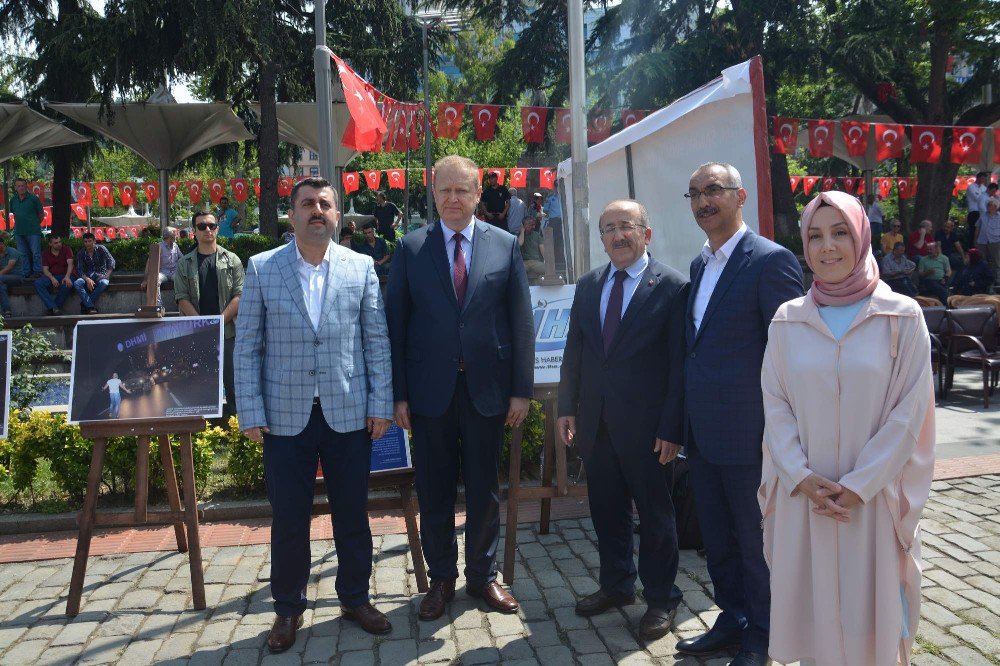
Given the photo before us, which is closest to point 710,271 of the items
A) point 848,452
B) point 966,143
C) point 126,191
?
point 848,452

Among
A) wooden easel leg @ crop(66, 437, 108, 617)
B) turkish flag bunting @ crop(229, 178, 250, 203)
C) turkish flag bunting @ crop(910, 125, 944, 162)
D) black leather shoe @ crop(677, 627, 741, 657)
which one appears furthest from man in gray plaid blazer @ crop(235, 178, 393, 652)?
turkish flag bunting @ crop(229, 178, 250, 203)

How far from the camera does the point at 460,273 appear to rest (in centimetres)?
400

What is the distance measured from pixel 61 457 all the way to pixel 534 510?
3298mm

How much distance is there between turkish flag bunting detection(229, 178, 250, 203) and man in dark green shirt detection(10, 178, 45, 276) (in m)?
15.8

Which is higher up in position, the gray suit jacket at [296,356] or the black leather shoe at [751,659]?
the gray suit jacket at [296,356]

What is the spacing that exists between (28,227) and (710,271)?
1385cm

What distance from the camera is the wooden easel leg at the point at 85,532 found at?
4.12 metres

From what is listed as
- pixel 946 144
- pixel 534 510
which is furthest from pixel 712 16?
pixel 534 510

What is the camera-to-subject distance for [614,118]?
17.8 meters

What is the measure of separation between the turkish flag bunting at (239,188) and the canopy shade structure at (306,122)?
10629 mm

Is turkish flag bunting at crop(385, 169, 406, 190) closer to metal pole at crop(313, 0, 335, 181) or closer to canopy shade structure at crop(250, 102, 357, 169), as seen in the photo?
canopy shade structure at crop(250, 102, 357, 169)

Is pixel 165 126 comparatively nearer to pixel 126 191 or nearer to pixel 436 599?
pixel 436 599

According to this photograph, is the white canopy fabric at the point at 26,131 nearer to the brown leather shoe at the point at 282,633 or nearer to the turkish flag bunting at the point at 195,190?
the turkish flag bunting at the point at 195,190

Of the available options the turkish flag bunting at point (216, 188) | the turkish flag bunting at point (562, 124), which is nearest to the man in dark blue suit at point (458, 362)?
the turkish flag bunting at point (562, 124)
